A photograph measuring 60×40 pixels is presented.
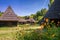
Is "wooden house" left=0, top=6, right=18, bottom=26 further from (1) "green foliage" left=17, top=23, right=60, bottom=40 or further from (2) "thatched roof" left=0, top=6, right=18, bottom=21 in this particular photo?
(1) "green foliage" left=17, top=23, right=60, bottom=40

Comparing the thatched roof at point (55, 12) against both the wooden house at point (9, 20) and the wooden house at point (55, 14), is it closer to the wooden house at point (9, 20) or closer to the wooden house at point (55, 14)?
the wooden house at point (55, 14)

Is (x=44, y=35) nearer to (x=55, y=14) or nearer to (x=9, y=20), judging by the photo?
(x=55, y=14)

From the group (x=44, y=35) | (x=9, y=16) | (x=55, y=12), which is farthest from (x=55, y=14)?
(x=9, y=16)

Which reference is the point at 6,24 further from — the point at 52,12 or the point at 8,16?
the point at 52,12

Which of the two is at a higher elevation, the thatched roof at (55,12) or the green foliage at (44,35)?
the thatched roof at (55,12)

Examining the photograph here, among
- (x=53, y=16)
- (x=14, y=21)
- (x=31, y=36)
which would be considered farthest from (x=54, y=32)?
(x=14, y=21)

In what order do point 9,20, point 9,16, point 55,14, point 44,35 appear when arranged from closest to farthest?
point 44,35 < point 55,14 < point 9,20 < point 9,16

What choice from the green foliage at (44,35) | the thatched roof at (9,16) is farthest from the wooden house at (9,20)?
the green foliage at (44,35)

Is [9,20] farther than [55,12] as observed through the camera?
Yes

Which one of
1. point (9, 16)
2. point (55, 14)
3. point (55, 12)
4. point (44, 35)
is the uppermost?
point (9, 16)

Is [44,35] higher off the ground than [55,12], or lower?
lower

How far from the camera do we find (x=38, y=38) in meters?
9.15

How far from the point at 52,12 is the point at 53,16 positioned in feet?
2.95

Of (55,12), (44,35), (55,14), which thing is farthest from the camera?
(55,12)
